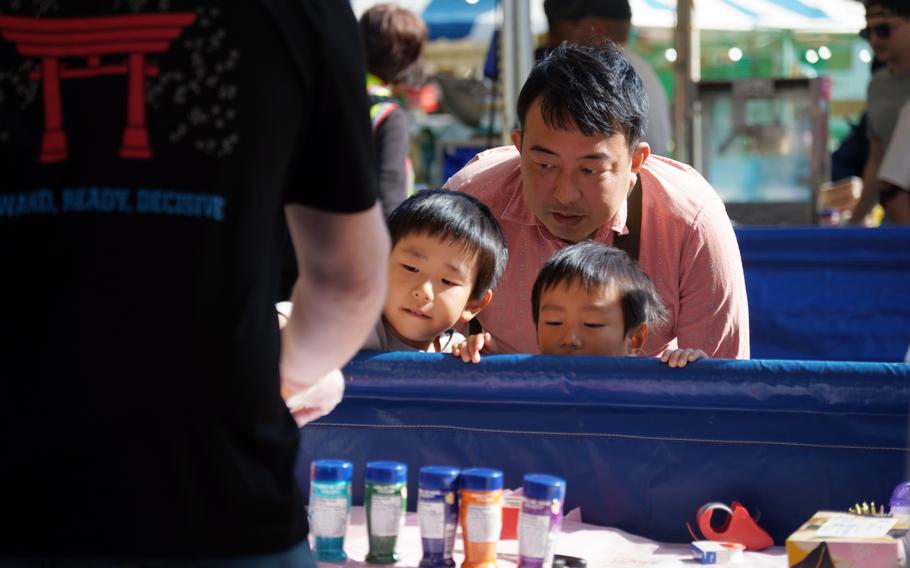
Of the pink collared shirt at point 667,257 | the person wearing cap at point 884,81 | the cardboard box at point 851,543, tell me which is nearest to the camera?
the cardboard box at point 851,543

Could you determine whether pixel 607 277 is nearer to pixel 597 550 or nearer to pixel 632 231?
pixel 632 231

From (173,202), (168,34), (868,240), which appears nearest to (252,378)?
(173,202)

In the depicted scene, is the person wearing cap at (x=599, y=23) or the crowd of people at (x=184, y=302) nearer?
the crowd of people at (x=184, y=302)

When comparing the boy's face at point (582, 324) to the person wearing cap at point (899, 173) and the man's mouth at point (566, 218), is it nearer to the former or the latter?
the man's mouth at point (566, 218)

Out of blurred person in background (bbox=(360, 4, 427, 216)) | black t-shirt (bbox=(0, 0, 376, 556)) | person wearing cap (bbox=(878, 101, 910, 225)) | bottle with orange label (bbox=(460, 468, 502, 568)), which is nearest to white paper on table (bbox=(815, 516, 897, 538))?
bottle with orange label (bbox=(460, 468, 502, 568))

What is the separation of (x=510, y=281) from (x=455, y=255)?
0.73ft

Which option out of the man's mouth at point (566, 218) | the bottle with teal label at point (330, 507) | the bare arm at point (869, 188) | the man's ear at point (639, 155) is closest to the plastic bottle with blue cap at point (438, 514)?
the bottle with teal label at point (330, 507)

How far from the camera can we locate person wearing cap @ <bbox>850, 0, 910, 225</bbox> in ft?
14.5

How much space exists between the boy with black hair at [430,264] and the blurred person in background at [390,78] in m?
1.19

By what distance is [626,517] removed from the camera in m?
2.37

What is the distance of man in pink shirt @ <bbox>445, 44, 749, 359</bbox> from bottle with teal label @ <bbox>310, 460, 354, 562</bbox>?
2.40ft

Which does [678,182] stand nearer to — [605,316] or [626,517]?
[605,316]

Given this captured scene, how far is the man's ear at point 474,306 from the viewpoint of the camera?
114 inches

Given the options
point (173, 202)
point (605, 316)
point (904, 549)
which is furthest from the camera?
point (605, 316)
